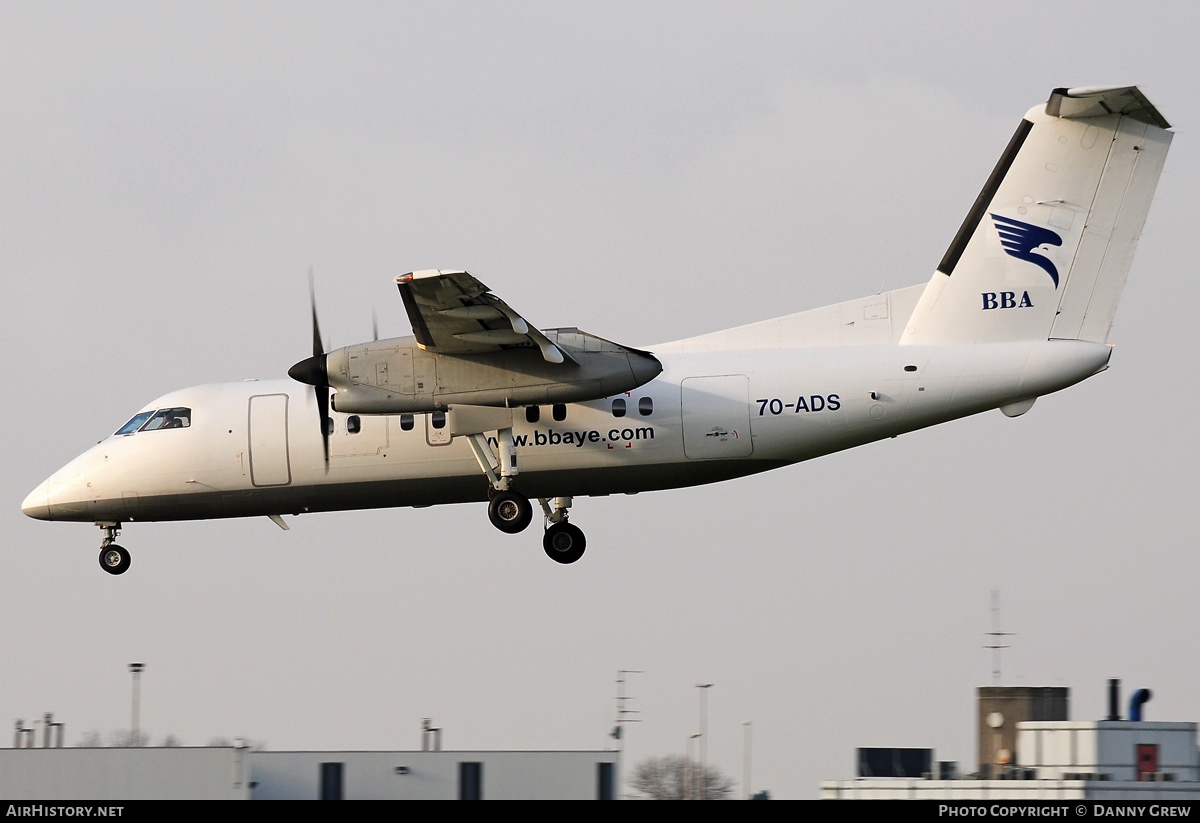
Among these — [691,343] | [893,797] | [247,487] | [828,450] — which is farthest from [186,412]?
[893,797]

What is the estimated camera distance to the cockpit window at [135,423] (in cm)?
2166

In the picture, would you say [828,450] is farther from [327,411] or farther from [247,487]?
[247,487]

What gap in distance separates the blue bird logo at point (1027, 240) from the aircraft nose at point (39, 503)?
14.5 meters

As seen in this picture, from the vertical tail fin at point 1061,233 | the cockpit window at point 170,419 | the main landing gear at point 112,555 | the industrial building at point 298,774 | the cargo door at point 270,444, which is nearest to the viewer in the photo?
the vertical tail fin at point 1061,233

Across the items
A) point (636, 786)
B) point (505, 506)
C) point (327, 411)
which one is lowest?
point (636, 786)

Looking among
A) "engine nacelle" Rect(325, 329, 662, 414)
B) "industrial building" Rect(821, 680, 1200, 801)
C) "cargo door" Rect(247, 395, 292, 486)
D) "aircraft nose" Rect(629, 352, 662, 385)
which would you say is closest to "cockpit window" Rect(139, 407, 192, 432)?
"cargo door" Rect(247, 395, 292, 486)

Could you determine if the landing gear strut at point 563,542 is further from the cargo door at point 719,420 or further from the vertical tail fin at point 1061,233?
the vertical tail fin at point 1061,233

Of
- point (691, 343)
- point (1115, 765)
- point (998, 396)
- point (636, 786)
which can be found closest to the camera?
point (998, 396)

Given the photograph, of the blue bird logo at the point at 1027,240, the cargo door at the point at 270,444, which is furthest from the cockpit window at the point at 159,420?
the blue bird logo at the point at 1027,240

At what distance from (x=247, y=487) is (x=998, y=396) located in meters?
10.6

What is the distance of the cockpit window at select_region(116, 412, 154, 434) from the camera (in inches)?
853

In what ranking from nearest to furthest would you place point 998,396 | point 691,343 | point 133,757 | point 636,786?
1. point 998,396
2. point 691,343
3. point 133,757
4. point 636,786

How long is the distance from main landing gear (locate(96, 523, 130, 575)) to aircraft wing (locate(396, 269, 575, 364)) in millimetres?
6588

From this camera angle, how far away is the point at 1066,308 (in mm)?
19312
